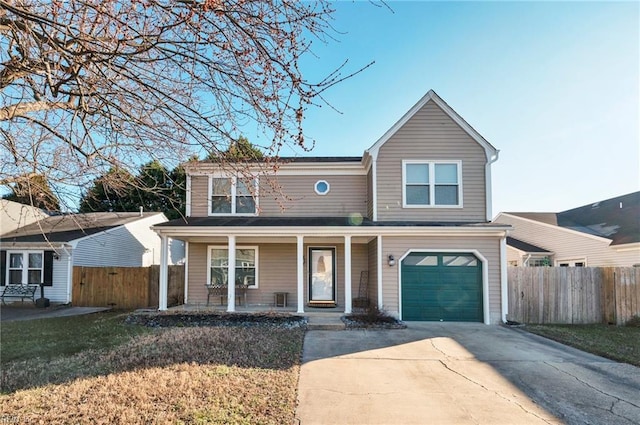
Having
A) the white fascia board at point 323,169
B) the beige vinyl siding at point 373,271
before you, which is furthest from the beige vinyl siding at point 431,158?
the white fascia board at point 323,169

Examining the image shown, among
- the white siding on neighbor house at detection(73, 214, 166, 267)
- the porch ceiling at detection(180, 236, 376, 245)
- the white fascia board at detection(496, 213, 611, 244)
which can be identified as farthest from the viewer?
the white siding on neighbor house at detection(73, 214, 166, 267)

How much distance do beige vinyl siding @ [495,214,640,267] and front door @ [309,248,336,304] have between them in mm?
7178

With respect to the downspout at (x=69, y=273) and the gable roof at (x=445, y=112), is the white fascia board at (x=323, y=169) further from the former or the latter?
the downspout at (x=69, y=273)

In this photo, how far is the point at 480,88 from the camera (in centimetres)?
829

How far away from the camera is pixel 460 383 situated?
5.57 meters

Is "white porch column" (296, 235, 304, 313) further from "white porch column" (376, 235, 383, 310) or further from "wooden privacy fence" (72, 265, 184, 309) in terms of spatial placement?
"wooden privacy fence" (72, 265, 184, 309)

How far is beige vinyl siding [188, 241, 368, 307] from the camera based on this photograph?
522 inches

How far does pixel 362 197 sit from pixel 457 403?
9077 mm

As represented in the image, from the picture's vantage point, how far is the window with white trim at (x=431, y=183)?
11.9 meters

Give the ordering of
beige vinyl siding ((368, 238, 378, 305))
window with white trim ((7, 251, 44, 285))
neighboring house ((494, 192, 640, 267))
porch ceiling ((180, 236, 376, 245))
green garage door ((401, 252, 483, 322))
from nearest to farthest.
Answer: green garage door ((401, 252, 483, 322)) < beige vinyl siding ((368, 238, 378, 305)) < porch ceiling ((180, 236, 376, 245)) < neighboring house ((494, 192, 640, 267)) < window with white trim ((7, 251, 44, 285))

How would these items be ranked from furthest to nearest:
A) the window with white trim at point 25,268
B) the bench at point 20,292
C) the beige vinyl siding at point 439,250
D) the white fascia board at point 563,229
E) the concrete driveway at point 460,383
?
the white fascia board at point 563,229 → the window with white trim at point 25,268 → the bench at point 20,292 → the beige vinyl siding at point 439,250 → the concrete driveway at point 460,383

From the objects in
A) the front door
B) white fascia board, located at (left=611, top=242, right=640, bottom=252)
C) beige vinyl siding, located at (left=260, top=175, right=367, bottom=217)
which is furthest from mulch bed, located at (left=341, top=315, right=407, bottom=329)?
white fascia board, located at (left=611, top=242, right=640, bottom=252)

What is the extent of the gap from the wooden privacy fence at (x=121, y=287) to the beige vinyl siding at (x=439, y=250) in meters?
8.44

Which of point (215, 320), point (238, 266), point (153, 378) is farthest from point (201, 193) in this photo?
point (153, 378)
